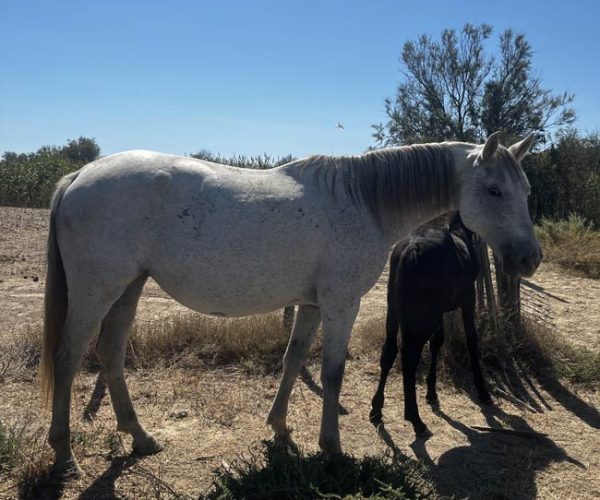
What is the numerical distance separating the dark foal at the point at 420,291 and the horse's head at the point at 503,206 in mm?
691

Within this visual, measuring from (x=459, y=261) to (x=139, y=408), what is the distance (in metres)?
2.99

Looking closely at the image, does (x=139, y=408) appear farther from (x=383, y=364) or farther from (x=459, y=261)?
(x=459, y=261)

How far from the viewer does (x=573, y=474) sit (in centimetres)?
326

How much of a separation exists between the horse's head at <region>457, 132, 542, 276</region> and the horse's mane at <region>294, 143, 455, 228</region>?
20 centimetres

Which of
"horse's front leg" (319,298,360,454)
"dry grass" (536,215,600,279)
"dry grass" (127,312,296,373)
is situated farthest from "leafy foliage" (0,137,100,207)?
"horse's front leg" (319,298,360,454)

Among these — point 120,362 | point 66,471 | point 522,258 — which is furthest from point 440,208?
point 66,471

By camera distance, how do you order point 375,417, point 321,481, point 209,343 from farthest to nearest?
point 209,343 < point 375,417 < point 321,481

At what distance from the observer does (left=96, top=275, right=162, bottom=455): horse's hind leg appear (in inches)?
128

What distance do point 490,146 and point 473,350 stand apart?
7.49 ft

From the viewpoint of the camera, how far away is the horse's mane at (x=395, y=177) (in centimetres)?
317

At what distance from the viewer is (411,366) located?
374 cm

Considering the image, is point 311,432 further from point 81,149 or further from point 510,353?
point 81,149

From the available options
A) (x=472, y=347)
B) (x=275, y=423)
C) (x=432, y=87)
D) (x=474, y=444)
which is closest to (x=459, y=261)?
(x=472, y=347)

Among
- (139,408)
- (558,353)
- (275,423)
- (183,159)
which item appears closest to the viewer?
(183,159)
